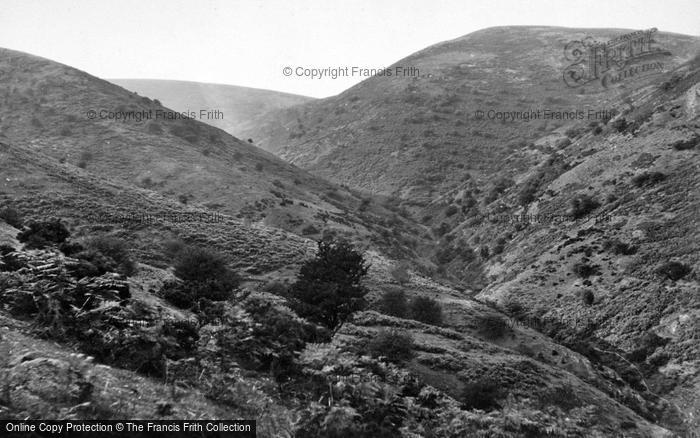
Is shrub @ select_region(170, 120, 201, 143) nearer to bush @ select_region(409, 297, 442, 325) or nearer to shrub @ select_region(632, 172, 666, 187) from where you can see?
bush @ select_region(409, 297, 442, 325)

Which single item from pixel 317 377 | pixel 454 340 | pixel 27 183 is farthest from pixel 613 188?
pixel 27 183

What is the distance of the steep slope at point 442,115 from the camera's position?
244ft

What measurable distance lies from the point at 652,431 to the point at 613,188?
25.4 m

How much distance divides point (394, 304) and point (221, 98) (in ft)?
574

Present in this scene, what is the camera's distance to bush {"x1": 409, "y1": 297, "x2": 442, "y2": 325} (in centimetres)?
2331

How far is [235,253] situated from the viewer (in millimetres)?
28938

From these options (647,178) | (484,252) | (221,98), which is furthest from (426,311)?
(221,98)

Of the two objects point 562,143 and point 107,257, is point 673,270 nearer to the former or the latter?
point 107,257

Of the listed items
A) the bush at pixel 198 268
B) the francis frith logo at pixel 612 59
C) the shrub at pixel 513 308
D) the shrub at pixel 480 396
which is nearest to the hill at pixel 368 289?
the shrub at pixel 480 396

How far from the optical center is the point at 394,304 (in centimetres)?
2395

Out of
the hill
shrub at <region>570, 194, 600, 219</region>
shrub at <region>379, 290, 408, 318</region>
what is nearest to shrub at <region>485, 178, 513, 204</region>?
the hill

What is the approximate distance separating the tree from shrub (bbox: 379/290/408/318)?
4.47 feet

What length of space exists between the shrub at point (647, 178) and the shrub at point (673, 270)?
32.6ft

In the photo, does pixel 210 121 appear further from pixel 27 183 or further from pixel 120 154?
pixel 27 183
